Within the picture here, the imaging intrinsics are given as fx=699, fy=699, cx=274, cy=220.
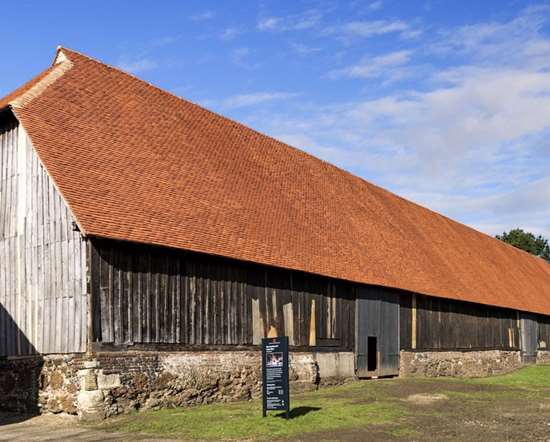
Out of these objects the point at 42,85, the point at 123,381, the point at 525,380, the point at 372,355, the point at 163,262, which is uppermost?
the point at 42,85

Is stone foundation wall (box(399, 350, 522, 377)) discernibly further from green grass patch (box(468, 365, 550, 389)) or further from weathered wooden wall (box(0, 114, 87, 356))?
weathered wooden wall (box(0, 114, 87, 356))

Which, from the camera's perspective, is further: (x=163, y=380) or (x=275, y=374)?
(x=163, y=380)

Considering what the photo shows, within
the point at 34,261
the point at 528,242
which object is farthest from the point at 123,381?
the point at 528,242

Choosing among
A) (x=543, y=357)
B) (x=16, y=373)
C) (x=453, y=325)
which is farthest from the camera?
(x=543, y=357)

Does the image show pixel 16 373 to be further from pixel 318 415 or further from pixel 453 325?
pixel 453 325

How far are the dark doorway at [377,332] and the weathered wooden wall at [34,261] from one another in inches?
473

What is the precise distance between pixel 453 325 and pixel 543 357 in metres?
15.5

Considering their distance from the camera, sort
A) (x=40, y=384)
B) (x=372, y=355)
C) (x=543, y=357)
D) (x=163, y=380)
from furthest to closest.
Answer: (x=543, y=357), (x=372, y=355), (x=163, y=380), (x=40, y=384)

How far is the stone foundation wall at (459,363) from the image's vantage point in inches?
1148

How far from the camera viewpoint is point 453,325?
33.0 meters

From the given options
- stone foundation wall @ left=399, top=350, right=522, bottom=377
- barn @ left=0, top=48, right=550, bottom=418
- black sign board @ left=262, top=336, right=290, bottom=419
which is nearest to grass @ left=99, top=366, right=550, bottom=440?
black sign board @ left=262, top=336, right=290, bottom=419

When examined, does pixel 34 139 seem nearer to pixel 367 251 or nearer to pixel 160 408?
pixel 160 408

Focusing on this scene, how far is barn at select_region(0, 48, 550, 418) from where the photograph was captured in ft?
55.3

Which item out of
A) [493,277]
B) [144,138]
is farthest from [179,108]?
[493,277]
